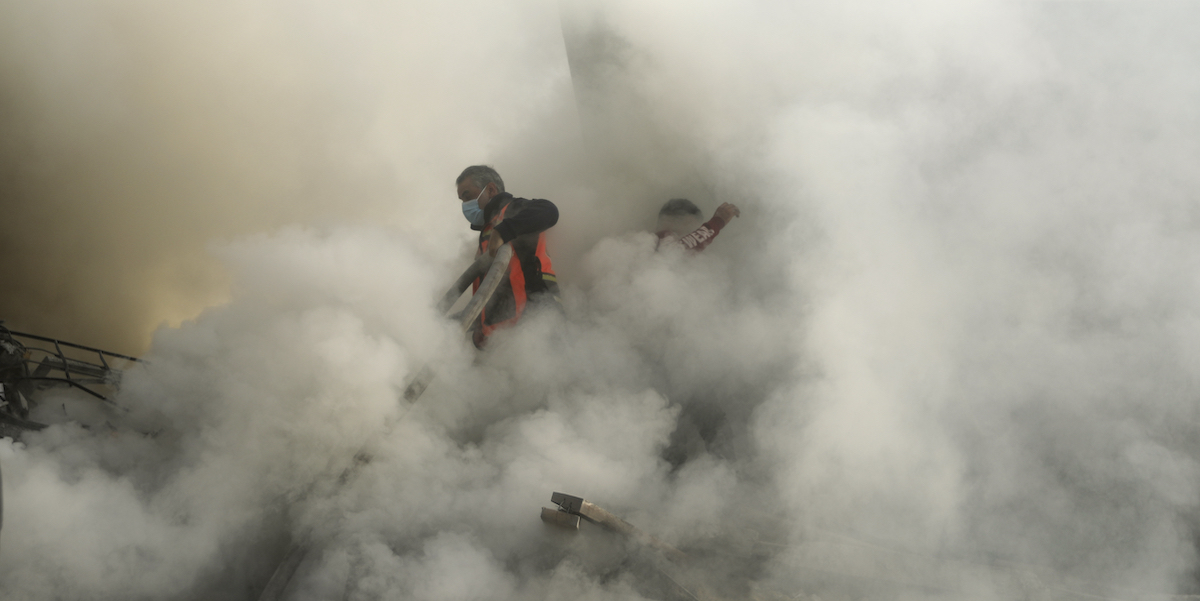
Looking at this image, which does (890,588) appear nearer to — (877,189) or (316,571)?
(316,571)

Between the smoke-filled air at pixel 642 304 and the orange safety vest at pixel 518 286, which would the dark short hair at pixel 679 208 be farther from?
the orange safety vest at pixel 518 286

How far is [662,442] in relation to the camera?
2818 millimetres

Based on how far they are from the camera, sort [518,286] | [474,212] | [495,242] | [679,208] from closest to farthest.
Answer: [495,242], [518,286], [474,212], [679,208]

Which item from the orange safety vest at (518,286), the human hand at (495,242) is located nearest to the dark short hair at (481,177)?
the orange safety vest at (518,286)

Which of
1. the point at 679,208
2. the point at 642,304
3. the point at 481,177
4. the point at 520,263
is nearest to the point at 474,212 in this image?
the point at 481,177

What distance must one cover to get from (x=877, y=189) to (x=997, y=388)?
3.91 feet

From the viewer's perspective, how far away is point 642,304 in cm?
340

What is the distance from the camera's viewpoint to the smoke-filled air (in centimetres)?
213

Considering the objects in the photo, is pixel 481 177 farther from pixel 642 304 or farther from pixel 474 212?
pixel 642 304

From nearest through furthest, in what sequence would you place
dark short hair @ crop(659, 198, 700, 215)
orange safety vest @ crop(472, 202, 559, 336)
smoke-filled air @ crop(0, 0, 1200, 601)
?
1. smoke-filled air @ crop(0, 0, 1200, 601)
2. orange safety vest @ crop(472, 202, 559, 336)
3. dark short hair @ crop(659, 198, 700, 215)

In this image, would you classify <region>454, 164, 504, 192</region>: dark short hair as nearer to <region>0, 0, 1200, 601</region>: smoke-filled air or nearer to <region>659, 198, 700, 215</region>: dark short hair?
<region>0, 0, 1200, 601</region>: smoke-filled air

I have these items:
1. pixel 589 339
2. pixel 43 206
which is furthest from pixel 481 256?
pixel 43 206

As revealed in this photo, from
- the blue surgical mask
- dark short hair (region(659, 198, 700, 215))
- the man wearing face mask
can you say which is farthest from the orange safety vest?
dark short hair (region(659, 198, 700, 215))

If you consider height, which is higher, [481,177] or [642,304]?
[481,177]
